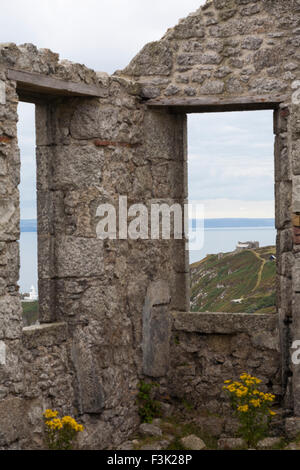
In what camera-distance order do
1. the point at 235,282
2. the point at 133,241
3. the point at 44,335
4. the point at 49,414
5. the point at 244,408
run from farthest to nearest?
the point at 235,282 < the point at 133,241 < the point at 244,408 < the point at 44,335 < the point at 49,414

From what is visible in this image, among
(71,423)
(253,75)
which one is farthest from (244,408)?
(253,75)

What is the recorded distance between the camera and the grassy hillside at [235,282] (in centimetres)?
1009

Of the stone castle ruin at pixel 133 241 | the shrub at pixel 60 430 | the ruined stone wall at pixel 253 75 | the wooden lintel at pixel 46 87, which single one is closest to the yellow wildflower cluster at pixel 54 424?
the shrub at pixel 60 430

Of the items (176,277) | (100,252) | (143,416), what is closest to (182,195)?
(176,277)

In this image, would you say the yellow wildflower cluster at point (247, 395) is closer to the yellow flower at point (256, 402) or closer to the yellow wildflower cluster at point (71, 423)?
the yellow flower at point (256, 402)

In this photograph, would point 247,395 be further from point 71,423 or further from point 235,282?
point 235,282

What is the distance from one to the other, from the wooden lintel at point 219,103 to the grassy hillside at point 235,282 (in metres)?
3.33

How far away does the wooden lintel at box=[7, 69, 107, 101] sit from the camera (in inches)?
207

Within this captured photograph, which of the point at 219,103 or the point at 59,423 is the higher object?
the point at 219,103

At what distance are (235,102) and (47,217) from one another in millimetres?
1971

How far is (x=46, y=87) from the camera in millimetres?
5516

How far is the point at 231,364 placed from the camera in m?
6.78

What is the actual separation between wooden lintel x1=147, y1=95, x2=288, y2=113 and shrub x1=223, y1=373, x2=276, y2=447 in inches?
94.2

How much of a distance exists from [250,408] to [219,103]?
2.67 m
